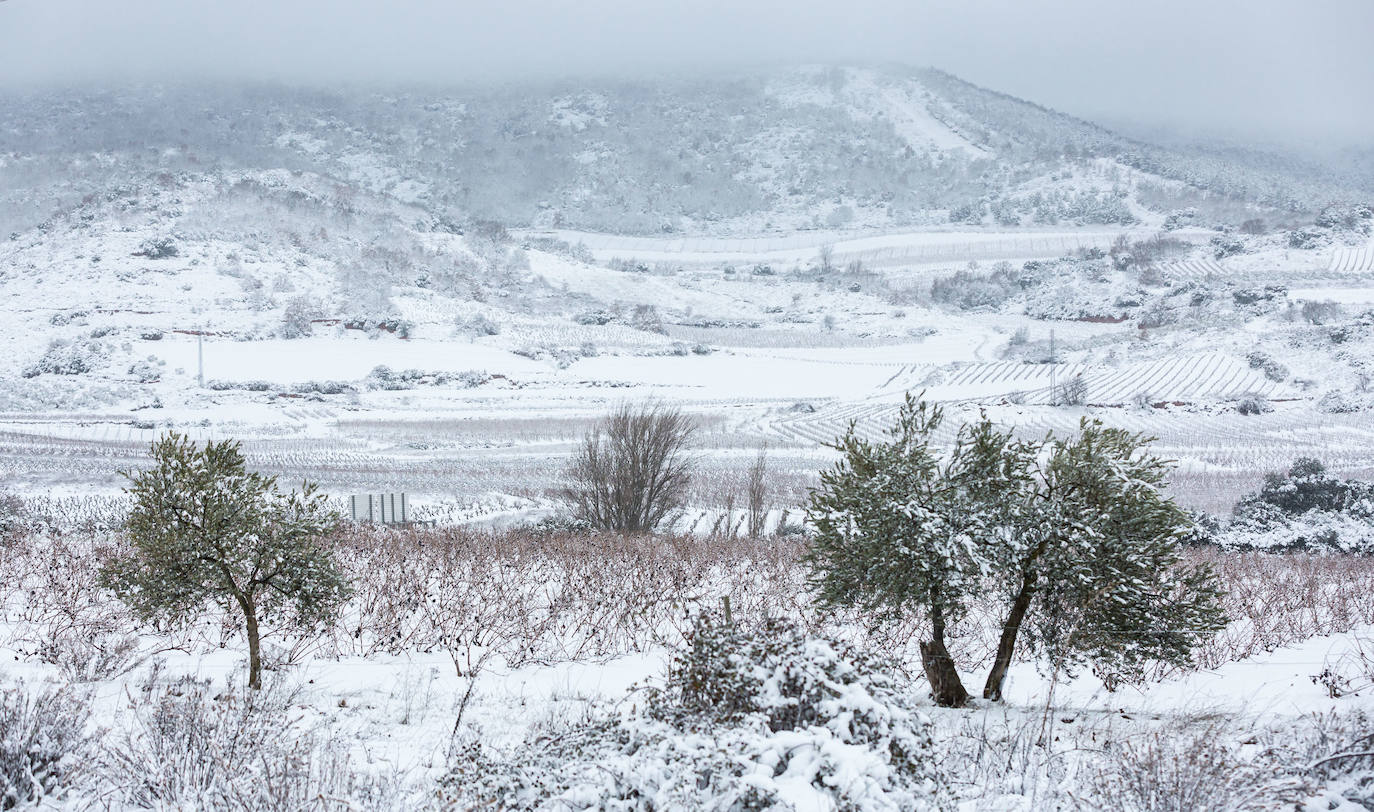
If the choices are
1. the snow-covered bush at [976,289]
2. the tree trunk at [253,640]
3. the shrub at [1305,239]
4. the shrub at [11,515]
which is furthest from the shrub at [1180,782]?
the shrub at [1305,239]

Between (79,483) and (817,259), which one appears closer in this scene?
(79,483)

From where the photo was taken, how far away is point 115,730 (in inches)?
216

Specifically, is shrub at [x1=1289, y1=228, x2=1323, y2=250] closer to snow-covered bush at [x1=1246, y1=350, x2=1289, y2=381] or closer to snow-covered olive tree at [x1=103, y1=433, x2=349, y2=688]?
snow-covered bush at [x1=1246, y1=350, x2=1289, y2=381]

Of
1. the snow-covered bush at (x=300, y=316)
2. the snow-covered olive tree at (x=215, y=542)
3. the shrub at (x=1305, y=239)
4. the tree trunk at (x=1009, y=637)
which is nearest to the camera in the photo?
the snow-covered olive tree at (x=215, y=542)

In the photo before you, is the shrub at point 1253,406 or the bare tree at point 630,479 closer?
the bare tree at point 630,479

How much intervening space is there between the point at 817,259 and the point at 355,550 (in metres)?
131

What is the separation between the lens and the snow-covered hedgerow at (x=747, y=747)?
367cm

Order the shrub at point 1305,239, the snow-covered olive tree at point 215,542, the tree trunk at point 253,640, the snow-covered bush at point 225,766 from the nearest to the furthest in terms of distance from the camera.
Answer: the snow-covered bush at point 225,766 → the snow-covered olive tree at point 215,542 → the tree trunk at point 253,640 → the shrub at point 1305,239

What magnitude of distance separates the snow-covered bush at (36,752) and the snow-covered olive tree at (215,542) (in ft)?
4.51

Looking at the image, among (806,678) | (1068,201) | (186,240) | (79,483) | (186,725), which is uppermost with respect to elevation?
(1068,201)

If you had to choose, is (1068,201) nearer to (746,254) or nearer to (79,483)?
(746,254)

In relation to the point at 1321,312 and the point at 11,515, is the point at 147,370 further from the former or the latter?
the point at 1321,312

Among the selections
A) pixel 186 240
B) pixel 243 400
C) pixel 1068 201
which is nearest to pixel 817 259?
pixel 1068 201

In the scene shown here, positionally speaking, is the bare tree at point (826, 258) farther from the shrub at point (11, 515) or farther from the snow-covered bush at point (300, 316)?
the shrub at point (11, 515)
